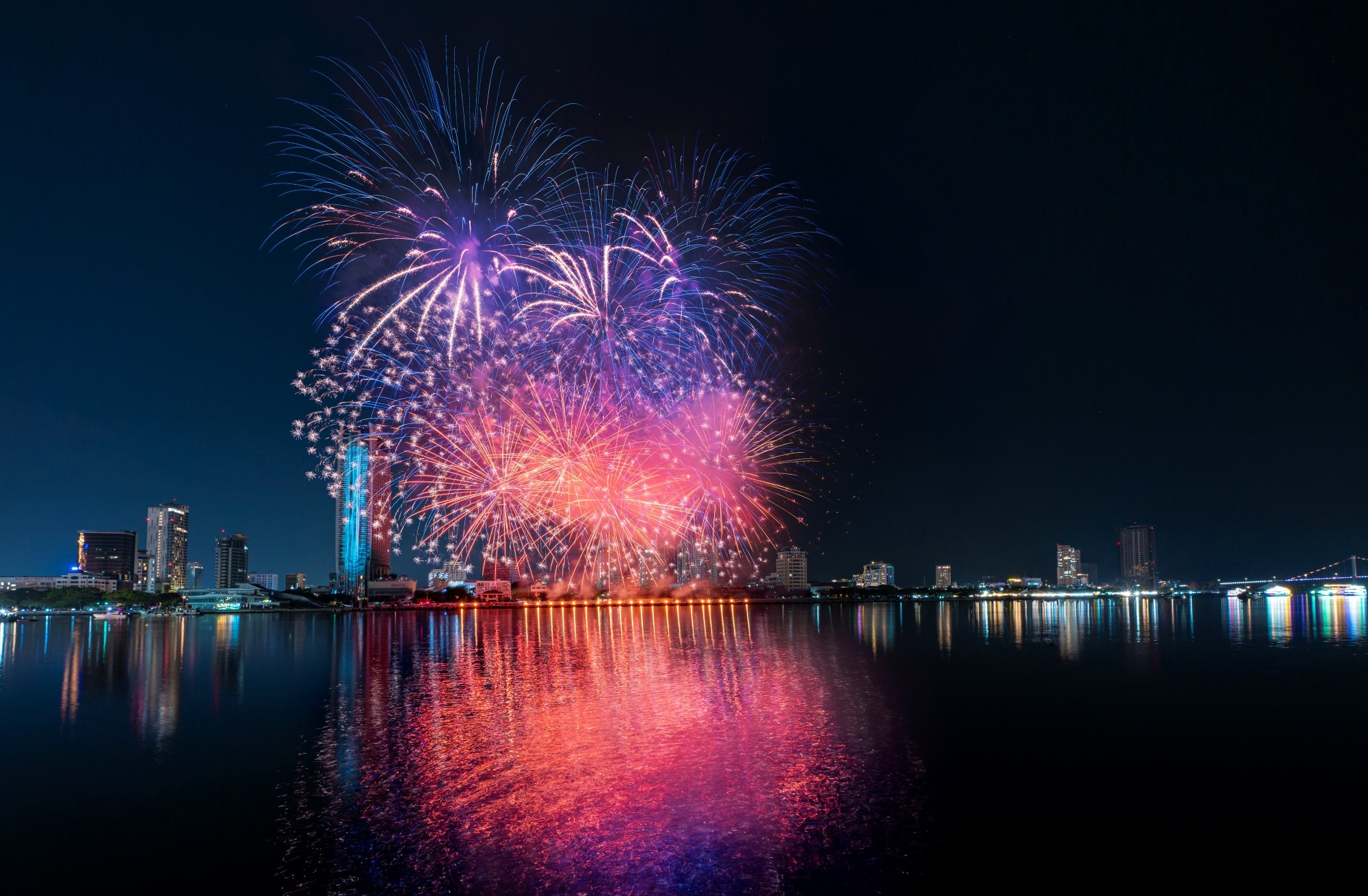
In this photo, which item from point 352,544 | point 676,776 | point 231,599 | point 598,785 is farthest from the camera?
point 352,544

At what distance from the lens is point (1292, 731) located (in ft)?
63.7

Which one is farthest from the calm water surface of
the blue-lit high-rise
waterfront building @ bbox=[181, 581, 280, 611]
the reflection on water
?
the blue-lit high-rise

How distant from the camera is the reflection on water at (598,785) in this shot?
1006cm

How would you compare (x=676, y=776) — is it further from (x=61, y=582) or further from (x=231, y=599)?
(x=61, y=582)

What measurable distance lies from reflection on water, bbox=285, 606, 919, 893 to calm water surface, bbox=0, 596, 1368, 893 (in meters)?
0.07

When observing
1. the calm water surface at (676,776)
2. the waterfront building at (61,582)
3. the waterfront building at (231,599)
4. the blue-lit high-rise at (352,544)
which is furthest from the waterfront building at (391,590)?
→ the calm water surface at (676,776)

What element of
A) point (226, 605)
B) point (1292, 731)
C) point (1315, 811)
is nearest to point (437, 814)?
point (1315, 811)

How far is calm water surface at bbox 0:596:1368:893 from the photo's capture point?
1039 centimetres

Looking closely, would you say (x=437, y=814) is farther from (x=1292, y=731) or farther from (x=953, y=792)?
(x=1292, y=731)

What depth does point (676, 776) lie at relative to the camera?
14.2 metres

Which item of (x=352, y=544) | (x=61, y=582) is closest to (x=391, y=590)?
(x=352, y=544)

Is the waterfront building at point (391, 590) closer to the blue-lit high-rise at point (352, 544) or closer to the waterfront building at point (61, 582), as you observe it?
the blue-lit high-rise at point (352, 544)

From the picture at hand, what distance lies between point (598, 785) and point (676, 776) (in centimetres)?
147

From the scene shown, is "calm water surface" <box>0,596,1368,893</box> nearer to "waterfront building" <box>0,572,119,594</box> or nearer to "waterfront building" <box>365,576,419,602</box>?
"waterfront building" <box>365,576,419,602</box>
